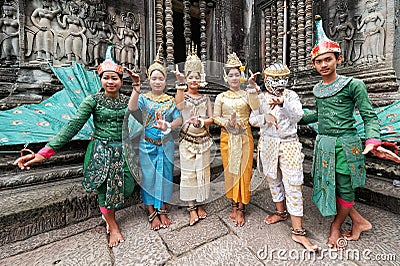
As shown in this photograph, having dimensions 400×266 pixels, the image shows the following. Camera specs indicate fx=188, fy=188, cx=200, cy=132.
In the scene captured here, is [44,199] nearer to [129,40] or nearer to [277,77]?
[277,77]

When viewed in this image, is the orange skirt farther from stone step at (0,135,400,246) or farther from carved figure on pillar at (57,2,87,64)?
carved figure on pillar at (57,2,87,64)

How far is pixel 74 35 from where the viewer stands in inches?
138

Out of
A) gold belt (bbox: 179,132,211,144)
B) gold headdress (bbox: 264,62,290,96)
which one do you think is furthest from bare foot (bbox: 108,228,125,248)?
gold headdress (bbox: 264,62,290,96)

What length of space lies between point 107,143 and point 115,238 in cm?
98

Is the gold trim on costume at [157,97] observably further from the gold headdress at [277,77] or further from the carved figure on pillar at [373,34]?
the carved figure on pillar at [373,34]

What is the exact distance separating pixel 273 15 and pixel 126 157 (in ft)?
18.6

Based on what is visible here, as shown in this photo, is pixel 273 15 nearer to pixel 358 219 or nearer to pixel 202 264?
pixel 358 219

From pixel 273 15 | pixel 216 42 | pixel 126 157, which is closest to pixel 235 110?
pixel 126 157

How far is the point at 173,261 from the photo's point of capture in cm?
169

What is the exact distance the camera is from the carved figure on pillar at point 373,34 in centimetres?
Answer: 357

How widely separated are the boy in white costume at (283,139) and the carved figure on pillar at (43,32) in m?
3.72

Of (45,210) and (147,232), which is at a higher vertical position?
(45,210)

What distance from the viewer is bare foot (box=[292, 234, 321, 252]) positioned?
5.71ft

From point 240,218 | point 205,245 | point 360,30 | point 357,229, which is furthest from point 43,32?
point 360,30
